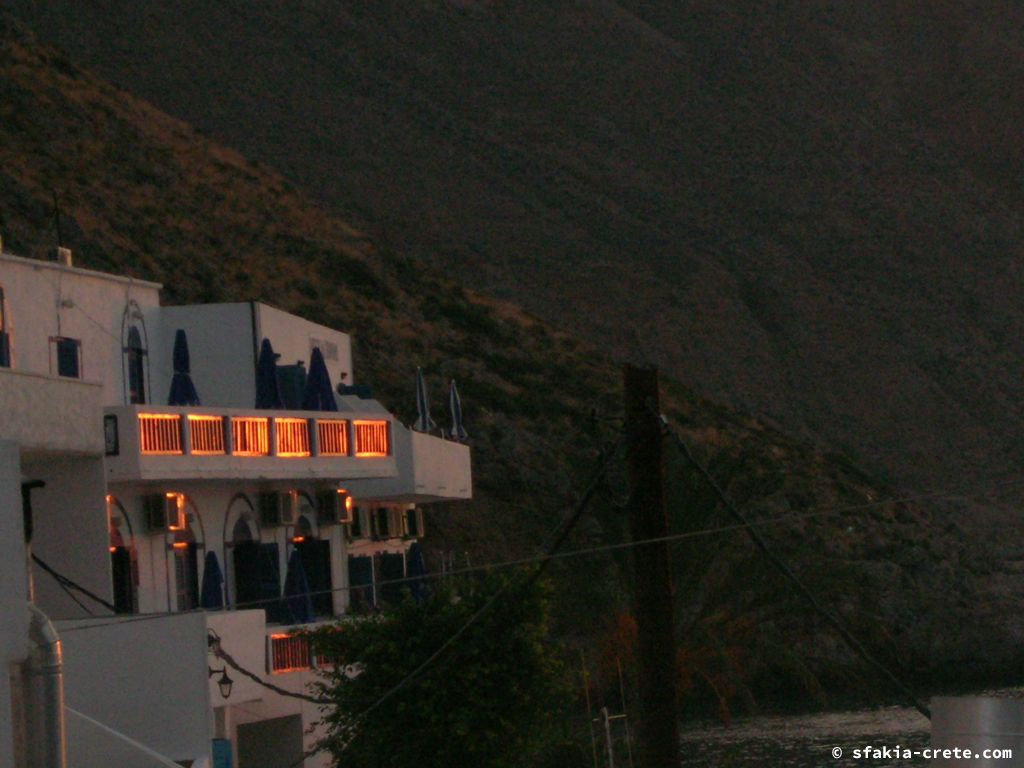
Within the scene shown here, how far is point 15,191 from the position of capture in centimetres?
5025

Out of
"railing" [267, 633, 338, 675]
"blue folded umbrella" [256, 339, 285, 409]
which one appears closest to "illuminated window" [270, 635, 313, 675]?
"railing" [267, 633, 338, 675]

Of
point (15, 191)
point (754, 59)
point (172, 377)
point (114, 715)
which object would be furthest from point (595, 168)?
point (114, 715)

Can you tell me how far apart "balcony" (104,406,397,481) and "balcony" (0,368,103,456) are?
5.01ft

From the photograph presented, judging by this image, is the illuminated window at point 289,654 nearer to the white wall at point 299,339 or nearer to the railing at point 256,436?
the railing at point 256,436

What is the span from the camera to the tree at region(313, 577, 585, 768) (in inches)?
847

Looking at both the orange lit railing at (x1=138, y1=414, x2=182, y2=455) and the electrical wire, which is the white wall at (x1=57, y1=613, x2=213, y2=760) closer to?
the electrical wire

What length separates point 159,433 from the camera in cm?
2275

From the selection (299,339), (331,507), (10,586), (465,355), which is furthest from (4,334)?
(465,355)

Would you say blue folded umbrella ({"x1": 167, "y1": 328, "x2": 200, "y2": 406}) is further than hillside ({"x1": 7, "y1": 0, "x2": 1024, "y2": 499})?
No

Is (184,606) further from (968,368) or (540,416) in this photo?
Result: (968,368)

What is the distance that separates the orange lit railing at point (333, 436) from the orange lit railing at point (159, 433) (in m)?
3.87

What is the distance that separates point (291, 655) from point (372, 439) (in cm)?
437

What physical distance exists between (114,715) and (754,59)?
111 meters

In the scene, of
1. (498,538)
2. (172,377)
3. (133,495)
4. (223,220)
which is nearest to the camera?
(133,495)
